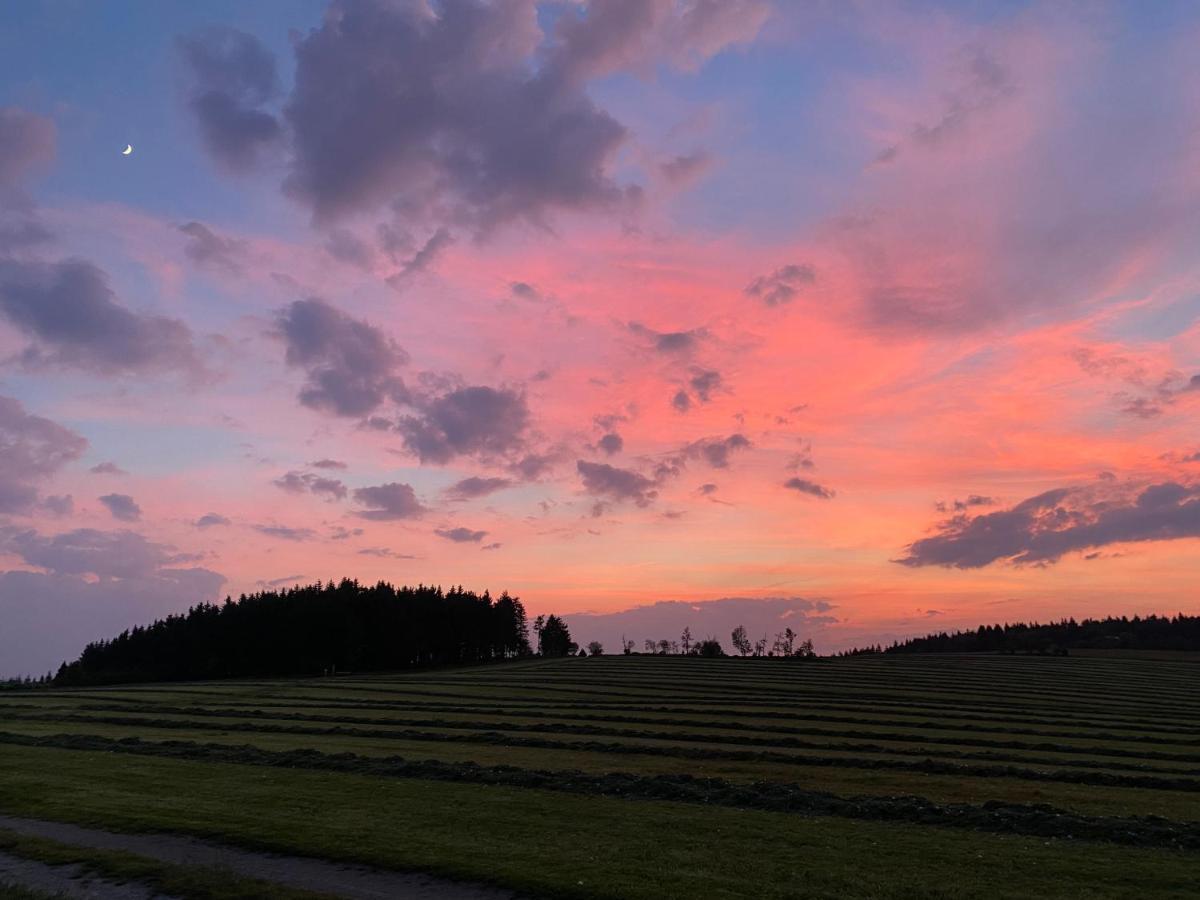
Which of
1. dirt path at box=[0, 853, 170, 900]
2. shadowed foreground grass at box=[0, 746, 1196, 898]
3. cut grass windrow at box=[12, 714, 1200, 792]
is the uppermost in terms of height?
dirt path at box=[0, 853, 170, 900]

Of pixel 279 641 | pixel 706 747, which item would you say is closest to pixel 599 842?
pixel 706 747

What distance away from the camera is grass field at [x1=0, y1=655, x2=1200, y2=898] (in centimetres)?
2078

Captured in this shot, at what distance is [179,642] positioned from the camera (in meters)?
156

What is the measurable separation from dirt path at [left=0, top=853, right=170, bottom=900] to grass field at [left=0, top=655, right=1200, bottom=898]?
402 centimetres

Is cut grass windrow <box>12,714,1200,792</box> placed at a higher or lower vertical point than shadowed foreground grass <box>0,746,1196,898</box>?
lower

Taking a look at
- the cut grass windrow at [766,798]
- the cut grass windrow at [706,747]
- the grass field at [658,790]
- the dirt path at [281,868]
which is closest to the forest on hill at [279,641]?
the grass field at [658,790]

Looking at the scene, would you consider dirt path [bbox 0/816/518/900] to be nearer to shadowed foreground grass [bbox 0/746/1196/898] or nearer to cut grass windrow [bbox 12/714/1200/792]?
shadowed foreground grass [bbox 0/746/1196/898]

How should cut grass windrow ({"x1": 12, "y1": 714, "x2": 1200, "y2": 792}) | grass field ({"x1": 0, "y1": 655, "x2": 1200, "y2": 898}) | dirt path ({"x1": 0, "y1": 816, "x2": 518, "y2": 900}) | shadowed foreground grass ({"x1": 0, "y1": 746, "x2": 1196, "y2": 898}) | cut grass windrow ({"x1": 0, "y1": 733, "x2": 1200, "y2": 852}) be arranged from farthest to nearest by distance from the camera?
cut grass windrow ({"x1": 12, "y1": 714, "x2": 1200, "y2": 792})
cut grass windrow ({"x1": 0, "y1": 733, "x2": 1200, "y2": 852})
grass field ({"x1": 0, "y1": 655, "x2": 1200, "y2": 898})
shadowed foreground grass ({"x1": 0, "y1": 746, "x2": 1196, "y2": 898})
dirt path ({"x1": 0, "y1": 816, "x2": 518, "y2": 900})

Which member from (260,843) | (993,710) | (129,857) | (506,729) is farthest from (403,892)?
(993,710)

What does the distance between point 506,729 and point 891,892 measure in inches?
1582

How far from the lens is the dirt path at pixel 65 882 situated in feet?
59.4

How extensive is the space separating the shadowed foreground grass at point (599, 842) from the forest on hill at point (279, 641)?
406 ft

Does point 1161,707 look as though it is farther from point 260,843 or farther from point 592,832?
point 260,843

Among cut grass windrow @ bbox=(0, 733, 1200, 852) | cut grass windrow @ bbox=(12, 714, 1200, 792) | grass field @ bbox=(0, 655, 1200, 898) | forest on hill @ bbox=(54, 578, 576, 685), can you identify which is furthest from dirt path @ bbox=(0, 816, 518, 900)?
forest on hill @ bbox=(54, 578, 576, 685)
